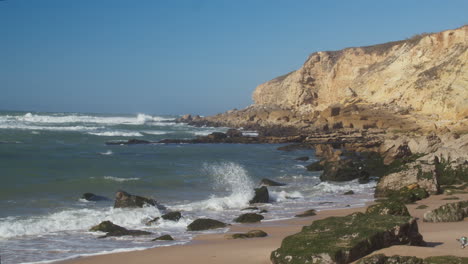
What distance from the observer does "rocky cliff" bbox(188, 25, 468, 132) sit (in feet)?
146

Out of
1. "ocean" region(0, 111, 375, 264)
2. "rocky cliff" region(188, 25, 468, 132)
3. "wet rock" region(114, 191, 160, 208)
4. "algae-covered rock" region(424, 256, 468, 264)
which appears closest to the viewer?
"algae-covered rock" region(424, 256, 468, 264)

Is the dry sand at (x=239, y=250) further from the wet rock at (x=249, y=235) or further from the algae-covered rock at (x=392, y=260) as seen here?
the algae-covered rock at (x=392, y=260)

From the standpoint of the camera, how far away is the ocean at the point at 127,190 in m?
10.8

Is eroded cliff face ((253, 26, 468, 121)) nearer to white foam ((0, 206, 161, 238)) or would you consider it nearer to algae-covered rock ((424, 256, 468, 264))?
white foam ((0, 206, 161, 238))

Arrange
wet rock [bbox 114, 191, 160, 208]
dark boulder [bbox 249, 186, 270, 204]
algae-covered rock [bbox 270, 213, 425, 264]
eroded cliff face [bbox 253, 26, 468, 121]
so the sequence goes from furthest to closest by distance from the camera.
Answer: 1. eroded cliff face [bbox 253, 26, 468, 121]
2. dark boulder [bbox 249, 186, 270, 204]
3. wet rock [bbox 114, 191, 160, 208]
4. algae-covered rock [bbox 270, 213, 425, 264]

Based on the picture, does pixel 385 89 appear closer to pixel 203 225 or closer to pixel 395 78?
pixel 395 78

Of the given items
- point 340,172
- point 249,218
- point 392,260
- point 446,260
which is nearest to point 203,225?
point 249,218

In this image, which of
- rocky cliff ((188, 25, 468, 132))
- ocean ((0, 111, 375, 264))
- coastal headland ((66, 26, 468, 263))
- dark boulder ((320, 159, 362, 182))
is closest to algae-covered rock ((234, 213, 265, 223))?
coastal headland ((66, 26, 468, 263))

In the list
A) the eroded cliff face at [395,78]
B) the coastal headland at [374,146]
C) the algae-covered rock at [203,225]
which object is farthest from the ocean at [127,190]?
the eroded cliff face at [395,78]

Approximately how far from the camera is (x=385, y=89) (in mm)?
56094

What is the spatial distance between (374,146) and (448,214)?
25919 millimetres

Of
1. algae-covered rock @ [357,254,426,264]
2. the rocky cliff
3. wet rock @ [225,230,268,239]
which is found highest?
the rocky cliff

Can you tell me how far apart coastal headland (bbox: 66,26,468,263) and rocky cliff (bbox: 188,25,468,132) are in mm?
146

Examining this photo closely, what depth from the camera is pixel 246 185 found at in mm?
21141
